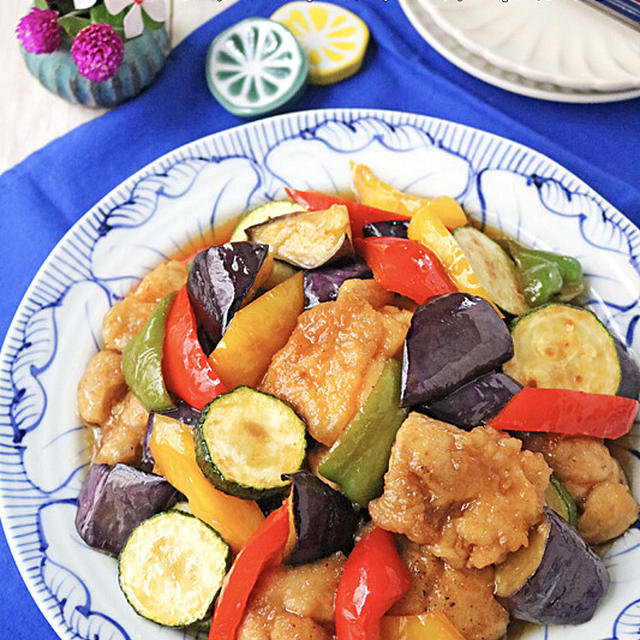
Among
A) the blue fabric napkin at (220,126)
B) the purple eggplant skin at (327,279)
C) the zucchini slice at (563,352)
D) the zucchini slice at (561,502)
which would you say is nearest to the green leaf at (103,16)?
the blue fabric napkin at (220,126)

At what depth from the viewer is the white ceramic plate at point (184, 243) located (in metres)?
3.10

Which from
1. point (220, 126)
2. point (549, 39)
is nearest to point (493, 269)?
point (549, 39)

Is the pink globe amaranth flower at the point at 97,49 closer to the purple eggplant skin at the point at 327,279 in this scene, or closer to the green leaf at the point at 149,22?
the green leaf at the point at 149,22

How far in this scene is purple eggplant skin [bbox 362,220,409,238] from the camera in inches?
145

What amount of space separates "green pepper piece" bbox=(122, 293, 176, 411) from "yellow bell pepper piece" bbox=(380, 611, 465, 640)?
1.30 meters

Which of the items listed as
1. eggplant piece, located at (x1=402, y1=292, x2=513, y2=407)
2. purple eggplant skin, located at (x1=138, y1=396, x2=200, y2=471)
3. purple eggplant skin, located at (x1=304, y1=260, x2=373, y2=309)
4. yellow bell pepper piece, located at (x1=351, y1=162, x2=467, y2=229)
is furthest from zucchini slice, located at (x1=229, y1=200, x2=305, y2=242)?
eggplant piece, located at (x1=402, y1=292, x2=513, y2=407)

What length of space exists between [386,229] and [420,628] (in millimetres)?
1860

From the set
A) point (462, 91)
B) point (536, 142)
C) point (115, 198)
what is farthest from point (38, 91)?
point (536, 142)

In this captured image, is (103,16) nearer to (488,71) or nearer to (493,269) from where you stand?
(488,71)

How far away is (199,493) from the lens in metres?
3.02

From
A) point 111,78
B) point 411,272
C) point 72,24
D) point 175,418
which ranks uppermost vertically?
point 72,24

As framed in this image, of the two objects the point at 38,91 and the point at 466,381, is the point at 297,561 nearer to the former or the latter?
the point at 466,381

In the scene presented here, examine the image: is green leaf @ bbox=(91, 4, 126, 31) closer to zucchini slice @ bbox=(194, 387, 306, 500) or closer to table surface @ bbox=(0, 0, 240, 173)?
table surface @ bbox=(0, 0, 240, 173)

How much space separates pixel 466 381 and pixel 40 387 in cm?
202
